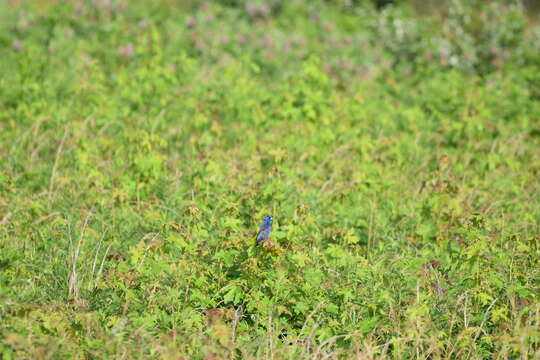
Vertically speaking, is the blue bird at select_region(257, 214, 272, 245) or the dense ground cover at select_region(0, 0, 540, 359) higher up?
the blue bird at select_region(257, 214, 272, 245)

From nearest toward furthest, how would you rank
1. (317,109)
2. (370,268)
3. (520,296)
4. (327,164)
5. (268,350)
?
(268,350) < (520,296) < (370,268) < (327,164) < (317,109)

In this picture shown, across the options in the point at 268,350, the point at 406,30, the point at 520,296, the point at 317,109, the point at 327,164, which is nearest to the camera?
the point at 268,350

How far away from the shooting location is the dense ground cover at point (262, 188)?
3.27 metres

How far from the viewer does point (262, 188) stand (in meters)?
4.28

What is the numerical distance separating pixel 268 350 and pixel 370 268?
0.80 metres

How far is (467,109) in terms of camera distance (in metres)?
6.28

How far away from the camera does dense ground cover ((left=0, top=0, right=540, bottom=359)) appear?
3.27 meters

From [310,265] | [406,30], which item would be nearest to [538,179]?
[310,265]

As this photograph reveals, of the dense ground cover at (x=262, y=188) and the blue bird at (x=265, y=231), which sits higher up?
the blue bird at (x=265, y=231)

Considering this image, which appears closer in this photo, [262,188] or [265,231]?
[265,231]

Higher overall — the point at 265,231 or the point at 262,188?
the point at 265,231

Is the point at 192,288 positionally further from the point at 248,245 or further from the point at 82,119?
the point at 82,119

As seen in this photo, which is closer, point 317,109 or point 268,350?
point 268,350

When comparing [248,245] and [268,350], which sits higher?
[248,245]
